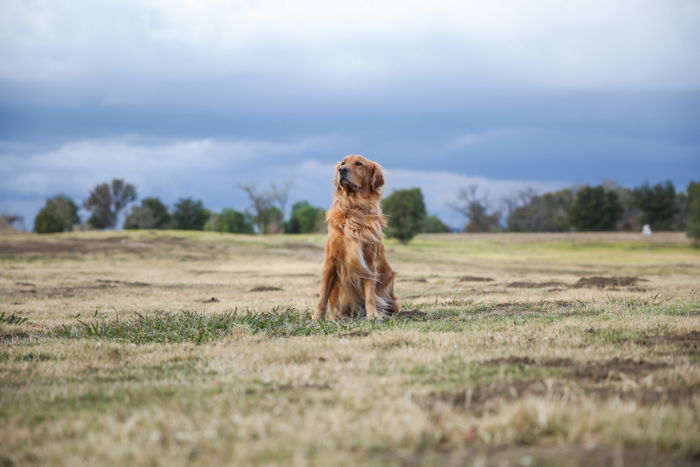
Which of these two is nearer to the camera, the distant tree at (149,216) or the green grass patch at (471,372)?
the green grass patch at (471,372)

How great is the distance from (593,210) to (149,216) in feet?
238

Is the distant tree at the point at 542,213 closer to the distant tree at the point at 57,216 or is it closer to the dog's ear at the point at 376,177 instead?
the distant tree at the point at 57,216

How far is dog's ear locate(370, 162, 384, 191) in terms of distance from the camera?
345 inches

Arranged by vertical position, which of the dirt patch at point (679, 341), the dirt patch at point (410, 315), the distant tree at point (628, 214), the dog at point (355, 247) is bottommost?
the dirt patch at point (410, 315)

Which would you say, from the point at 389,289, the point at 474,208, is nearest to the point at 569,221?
the point at 474,208

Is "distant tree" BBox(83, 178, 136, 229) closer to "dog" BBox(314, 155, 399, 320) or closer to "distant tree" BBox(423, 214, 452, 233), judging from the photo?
"distant tree" BBox(423, 214, 452, 233)

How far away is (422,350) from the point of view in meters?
5.61

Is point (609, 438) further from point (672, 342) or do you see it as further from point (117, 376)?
point (117, 376)

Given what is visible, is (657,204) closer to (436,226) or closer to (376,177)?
(436,226)

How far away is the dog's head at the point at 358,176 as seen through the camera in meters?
8.40

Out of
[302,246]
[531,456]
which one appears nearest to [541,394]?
[531,456]

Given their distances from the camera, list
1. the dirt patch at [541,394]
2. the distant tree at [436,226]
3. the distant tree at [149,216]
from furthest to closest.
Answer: the distant tree at [436,226]
the distant tree at [149,216]
the dirt patch at [541,394]

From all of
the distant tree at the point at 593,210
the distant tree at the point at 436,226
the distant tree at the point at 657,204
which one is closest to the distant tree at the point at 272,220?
the distant tree at the point at 436,226

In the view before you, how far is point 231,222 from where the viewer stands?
10825 centimetres
